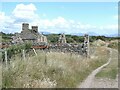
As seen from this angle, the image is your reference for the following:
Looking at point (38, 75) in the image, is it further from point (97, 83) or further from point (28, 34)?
point (28, 34)

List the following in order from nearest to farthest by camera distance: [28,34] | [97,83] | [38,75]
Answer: [38,75] < [97,83] < [28,34]

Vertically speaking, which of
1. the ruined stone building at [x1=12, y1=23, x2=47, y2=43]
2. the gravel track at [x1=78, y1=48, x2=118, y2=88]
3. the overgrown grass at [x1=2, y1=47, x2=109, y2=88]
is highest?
the ruined stone building at [x1=12, y1=23, x2=47, y2=43]

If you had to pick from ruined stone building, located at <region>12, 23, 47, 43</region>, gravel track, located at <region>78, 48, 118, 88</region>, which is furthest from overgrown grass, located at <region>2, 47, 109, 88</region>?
ruined stone building, located at <region>12, 23, 47, 43</region>

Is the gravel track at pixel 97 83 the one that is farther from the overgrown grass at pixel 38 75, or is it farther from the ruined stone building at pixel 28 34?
the ruined stone building at pixel 28 34

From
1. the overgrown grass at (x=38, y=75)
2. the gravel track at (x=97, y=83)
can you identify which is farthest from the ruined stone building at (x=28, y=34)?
the overgrown grass at (x=38, y=75)

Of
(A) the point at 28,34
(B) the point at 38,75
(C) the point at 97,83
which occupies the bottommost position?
(C) the point at 97,83

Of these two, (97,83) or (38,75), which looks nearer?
(38,75)

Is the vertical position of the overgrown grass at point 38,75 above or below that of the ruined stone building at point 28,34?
below

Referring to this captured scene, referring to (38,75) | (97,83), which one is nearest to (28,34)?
(97,83)

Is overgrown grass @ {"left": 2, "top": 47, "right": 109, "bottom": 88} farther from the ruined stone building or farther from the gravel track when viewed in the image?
the ruined stone building

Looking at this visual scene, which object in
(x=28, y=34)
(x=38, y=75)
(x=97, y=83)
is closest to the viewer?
(x=38, y=75)

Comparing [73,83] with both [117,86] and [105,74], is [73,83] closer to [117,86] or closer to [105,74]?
[117,86]

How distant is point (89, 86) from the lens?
1372 centimetres

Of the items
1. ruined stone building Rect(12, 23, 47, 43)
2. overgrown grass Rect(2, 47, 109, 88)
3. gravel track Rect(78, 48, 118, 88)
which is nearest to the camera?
overgrown grass Rect(2, 47, 109, 88)
